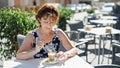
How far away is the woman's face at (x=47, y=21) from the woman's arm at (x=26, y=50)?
8.9 inches

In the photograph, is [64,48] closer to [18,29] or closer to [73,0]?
[18,29]

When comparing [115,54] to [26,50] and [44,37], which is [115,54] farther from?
[26,50]

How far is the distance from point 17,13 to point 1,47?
2.52ft

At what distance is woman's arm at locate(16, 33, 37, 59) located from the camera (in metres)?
3.48

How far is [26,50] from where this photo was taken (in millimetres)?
3660

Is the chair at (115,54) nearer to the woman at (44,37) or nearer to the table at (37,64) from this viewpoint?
the woman at (44,37)

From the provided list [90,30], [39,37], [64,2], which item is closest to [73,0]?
[64,2]

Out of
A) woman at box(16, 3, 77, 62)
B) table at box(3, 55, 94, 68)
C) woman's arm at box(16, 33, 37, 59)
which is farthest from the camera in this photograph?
woman at box(16, 3, 77, 62)

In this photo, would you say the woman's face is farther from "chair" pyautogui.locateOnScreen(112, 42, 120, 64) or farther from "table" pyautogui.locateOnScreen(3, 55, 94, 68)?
"chair" pyautogui.locateOnScreen(112, 42, 120, 64)

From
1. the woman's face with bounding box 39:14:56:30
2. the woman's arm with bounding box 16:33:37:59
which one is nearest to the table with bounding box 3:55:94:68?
the woman's arm with bounding box 16:33:37:59

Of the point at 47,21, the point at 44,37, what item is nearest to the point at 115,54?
the point at 44,37

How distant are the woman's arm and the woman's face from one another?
0.23 m

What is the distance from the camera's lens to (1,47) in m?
5.77

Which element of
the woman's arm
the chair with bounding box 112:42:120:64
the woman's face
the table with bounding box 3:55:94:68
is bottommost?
the chair with bounding box 112:42:120:64
